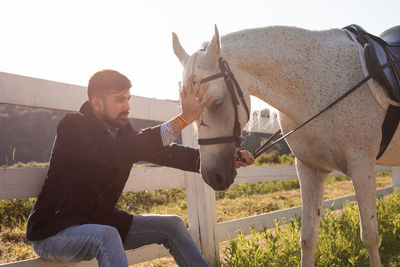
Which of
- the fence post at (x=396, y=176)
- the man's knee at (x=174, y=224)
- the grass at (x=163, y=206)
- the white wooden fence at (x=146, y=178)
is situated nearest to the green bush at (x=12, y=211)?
the grass at (x=163, y=206)

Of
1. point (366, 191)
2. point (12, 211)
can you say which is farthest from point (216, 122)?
point (12, 211)

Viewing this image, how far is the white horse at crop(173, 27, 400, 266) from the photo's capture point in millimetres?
2039

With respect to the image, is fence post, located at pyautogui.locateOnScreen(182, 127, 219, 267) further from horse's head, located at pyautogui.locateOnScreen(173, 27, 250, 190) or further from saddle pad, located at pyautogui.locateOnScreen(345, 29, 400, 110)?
saddle pad, located at pyautogui.locateOnScreen(345, 29, 400, 110)

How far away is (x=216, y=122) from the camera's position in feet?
6.50

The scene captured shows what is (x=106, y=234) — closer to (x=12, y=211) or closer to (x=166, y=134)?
(x=166, y=134)

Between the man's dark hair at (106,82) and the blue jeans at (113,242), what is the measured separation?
2.57 feet

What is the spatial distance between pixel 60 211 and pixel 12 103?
78 centimetres

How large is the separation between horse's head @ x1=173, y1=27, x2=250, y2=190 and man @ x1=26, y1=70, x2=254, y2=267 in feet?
0.32

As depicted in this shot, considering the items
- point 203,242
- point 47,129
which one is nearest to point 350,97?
point 203,242

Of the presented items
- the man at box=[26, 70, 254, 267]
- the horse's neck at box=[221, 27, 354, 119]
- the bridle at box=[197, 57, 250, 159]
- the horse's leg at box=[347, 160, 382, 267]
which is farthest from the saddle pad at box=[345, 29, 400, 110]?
the man at box=[26, 70, 254, 267]

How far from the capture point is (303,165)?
8.57 ft

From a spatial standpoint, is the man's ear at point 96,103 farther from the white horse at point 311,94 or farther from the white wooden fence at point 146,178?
the white horse at point 311,94

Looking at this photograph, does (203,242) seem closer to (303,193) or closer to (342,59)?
(303,193)

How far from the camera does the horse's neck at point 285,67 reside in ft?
7.40
